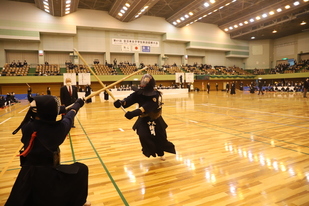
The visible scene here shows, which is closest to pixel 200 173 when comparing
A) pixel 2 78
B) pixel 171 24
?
pixel 2 78

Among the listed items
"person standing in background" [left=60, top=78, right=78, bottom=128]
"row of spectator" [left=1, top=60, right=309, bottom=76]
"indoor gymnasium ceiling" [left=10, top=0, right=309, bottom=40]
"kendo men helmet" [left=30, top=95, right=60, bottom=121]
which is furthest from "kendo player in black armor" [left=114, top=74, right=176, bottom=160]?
"row of spectator" [left=1, top=60, right=309, bottom=76]

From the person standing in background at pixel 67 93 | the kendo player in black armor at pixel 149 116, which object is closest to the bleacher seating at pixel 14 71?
the person standing in background at pixel 67 93

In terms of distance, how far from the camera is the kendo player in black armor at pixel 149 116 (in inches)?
152

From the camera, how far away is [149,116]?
4012mm

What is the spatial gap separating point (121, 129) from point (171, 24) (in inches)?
1245

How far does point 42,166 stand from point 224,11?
36173 millimetres

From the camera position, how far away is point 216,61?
42.1 metres

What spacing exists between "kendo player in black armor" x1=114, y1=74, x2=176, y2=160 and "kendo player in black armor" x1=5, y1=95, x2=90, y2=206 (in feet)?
5.73

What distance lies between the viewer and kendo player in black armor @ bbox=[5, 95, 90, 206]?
6.32ft

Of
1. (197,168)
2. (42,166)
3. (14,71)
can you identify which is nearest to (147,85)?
(197,168)

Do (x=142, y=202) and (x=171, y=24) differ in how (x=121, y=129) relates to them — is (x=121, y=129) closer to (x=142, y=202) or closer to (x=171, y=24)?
(x=142, y=202)

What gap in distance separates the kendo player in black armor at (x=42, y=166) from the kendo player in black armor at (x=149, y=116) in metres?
1.75

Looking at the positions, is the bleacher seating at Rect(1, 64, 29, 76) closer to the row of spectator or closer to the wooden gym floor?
the row of spectator

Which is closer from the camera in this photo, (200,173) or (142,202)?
(142,202)
